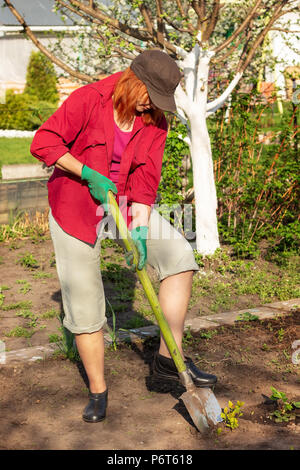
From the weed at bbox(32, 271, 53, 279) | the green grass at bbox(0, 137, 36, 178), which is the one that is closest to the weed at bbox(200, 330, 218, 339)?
the weed at bbox(32, 271, 53, 279)

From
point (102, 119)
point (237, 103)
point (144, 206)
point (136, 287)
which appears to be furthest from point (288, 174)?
point (102, 119)

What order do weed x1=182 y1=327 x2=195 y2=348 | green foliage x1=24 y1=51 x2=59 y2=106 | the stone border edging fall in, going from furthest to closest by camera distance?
green foliage x1=24 y1=51 x2=59 y2=106 → weed x1=182 y1=327 x2=195 y2=348 → the stone border edging

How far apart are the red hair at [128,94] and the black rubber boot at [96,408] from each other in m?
1.33

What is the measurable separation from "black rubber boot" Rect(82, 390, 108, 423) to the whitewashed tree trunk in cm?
272

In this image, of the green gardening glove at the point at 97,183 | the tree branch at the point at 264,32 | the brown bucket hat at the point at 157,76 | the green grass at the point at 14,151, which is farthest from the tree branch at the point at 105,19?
the green grass at the point at 14,151

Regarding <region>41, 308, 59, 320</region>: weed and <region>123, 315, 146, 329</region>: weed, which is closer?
<region>123, 315, 146, 329</region>: weed

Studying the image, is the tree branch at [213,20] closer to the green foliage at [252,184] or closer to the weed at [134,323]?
the green foliage at [252,184]

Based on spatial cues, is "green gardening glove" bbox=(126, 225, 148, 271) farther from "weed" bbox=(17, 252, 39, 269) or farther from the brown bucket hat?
"weed" bbox=(17, 252, 39, 269)

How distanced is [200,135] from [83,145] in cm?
273

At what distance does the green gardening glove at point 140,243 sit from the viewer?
2963 mm

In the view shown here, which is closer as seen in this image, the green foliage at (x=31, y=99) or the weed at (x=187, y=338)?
the weed at (x=187, y=338)

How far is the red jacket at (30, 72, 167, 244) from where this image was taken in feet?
9.07

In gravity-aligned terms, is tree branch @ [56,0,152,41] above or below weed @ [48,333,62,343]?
above

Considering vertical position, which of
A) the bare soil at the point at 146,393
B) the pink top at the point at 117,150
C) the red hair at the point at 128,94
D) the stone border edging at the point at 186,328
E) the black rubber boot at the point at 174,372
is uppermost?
the red hair at the point at 128,94
